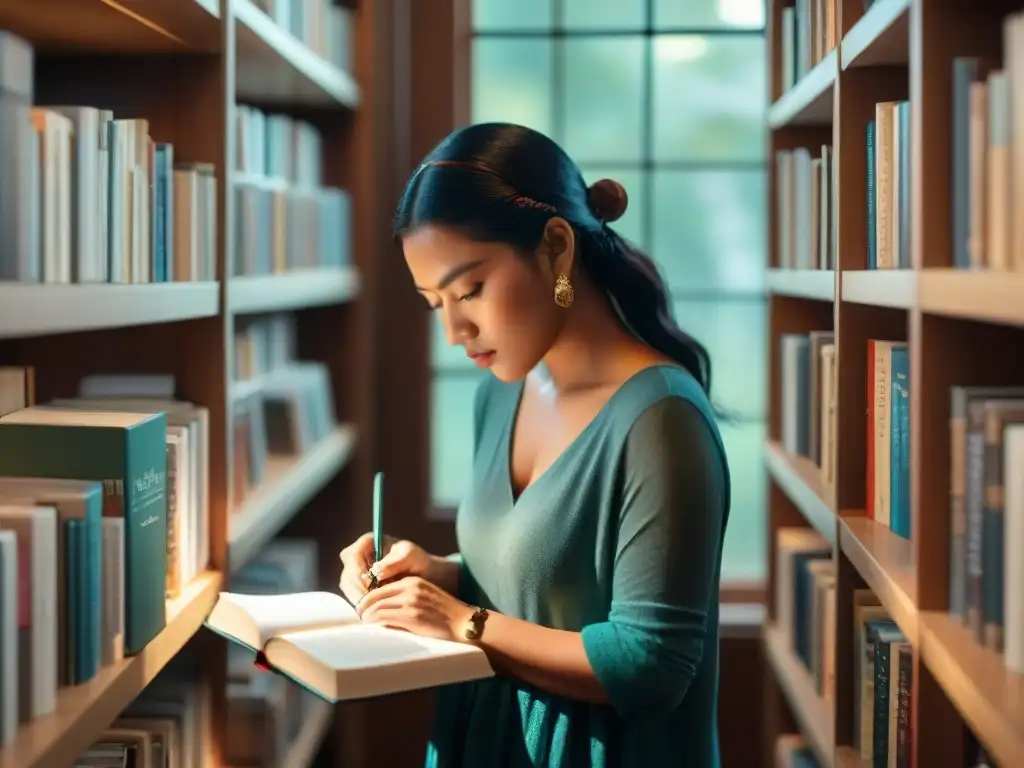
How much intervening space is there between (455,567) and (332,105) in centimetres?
153

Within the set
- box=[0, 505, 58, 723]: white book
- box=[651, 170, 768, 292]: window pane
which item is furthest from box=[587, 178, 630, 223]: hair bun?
box=[651, 170, 768, 292]: window pane

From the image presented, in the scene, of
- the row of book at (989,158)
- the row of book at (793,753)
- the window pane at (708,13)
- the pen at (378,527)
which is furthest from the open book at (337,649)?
the window pane at (708,13)

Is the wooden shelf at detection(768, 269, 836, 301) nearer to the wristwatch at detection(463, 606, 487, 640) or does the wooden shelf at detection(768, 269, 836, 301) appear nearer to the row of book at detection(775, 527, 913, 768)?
the row of book at detection(775, 527, 913, 768)

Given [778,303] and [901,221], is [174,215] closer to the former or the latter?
[901,221]

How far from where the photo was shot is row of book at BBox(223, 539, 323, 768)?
240 centimetres

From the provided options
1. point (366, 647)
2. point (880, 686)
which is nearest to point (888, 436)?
point (880, 686)

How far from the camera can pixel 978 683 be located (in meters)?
1.20

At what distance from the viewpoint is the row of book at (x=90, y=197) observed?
1.26 metres

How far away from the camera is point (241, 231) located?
2.27 metres

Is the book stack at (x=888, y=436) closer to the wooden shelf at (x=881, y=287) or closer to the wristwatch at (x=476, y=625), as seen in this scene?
the wooden shelf at (x=881, y=287)

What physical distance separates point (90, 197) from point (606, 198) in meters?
0.70

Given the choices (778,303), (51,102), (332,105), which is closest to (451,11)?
(332,105)

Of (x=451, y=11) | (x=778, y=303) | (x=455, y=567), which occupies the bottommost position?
(x=455, y=567)

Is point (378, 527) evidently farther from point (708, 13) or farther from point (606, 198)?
point (708, 13)
